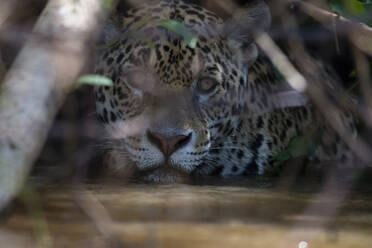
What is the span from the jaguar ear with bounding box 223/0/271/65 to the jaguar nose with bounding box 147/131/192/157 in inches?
46.9

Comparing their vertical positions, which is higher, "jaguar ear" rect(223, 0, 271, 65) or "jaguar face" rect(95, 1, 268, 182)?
"jaguar ear" rect(223, 0, 271, 65)

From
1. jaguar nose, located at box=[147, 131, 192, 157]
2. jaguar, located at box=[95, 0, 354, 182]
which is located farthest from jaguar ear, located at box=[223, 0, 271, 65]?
jaguar nose, located at box=[147, 131, 192, 157]

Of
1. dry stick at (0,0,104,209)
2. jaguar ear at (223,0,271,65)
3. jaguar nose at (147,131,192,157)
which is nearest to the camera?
dry stick at (0,0,104,209)

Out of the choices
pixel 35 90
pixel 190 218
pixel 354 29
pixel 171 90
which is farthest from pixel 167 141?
pixel 35 90

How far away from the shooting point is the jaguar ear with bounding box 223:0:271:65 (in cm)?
497

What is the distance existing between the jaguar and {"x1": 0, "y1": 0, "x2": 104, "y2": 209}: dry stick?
1593 mm

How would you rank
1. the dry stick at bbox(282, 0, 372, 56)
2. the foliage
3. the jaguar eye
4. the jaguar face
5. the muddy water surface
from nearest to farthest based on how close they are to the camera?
the muddy water surface, the dry stick at bbox(282, 0, 372, 56), the foliage, the jaguar face, the jaguar eye

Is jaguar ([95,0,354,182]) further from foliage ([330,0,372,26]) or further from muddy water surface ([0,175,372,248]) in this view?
foliage ([330,0,372,26])

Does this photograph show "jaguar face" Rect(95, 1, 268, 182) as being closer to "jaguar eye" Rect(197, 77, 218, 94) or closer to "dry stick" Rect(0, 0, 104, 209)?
"jaguar eye" Rect(197, 77, 218, 94)

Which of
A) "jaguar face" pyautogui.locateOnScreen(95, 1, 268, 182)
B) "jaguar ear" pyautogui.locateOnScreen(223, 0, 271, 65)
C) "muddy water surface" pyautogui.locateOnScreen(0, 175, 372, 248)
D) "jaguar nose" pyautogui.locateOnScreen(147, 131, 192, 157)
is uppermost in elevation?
"jaguar ear" pyautogui.locateOnScreen(223, 0, 271, 65)

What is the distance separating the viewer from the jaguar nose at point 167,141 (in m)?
4.09

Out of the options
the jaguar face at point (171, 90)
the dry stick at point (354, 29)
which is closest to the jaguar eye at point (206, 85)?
the jaguar face at point (171, 90)

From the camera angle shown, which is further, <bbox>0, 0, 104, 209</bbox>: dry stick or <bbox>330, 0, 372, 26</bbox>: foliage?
<bbox>330, 0, 372, 26</bbox>: foliage

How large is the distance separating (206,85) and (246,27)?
0.66 m
